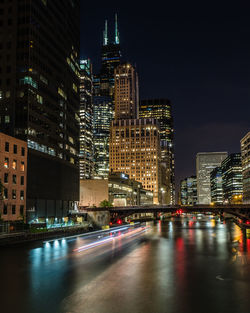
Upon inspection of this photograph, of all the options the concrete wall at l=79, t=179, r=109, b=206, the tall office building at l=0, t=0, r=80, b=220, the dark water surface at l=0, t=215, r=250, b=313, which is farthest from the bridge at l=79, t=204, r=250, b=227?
the dark water surface at l=0, t=215, r=250, b=313

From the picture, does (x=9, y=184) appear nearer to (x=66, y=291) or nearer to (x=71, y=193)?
(x=71, y=193)

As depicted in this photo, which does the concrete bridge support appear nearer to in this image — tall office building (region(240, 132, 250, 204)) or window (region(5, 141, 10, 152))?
window (region(5, 141, 10, 152))

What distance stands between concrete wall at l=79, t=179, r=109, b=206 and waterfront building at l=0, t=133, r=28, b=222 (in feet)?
250

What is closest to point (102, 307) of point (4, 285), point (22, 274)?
point (4, 285)

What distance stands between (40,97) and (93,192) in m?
73.4

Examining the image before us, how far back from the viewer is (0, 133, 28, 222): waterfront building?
78188 mm

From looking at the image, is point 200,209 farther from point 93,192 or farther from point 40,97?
point 40,97

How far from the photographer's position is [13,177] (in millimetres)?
82750

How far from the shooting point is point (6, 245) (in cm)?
6225

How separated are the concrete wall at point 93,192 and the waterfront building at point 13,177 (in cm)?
7608

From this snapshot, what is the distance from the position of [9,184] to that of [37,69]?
3702cm

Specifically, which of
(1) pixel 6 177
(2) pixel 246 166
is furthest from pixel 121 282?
(2) pixel 246 166

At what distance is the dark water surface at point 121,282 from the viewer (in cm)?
2531

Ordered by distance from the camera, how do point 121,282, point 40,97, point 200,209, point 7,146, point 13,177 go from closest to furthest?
point 121,282 < point 7,146 < point 13,177 < point 40,97 < point 200,209
